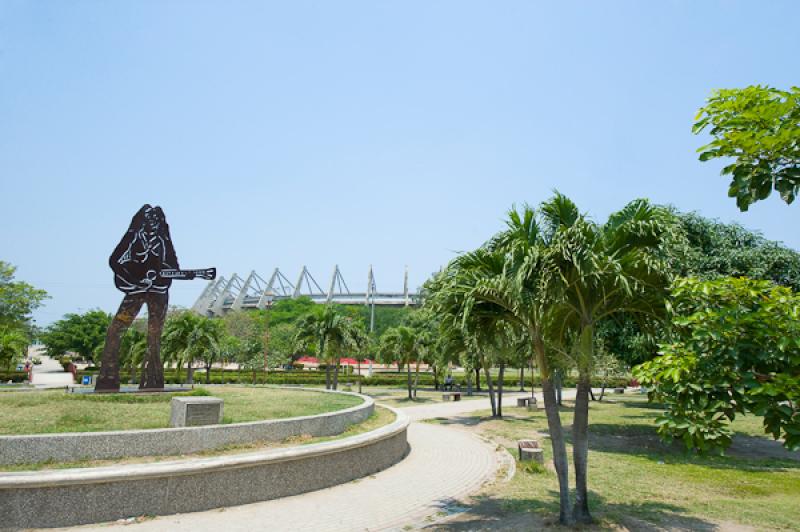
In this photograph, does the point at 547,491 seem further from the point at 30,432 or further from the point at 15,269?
the point at 15,269

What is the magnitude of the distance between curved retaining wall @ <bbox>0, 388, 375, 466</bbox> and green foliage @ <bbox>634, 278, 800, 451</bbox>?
25.3 feet

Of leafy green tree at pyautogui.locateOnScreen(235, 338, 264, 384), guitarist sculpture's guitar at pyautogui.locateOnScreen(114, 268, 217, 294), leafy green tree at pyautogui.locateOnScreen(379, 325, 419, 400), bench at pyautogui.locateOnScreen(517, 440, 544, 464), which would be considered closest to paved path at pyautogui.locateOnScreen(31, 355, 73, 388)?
leafy green tree at pyautogui.locateOnScreen(235, 338, 264, 384)

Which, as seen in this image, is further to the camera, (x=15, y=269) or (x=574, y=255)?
(x=15, y=269)

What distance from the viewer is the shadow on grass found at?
7879 millimetres

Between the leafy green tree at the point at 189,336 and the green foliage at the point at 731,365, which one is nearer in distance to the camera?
the green foliage at the point at 731,365

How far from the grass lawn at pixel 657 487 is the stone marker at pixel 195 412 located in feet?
18.2

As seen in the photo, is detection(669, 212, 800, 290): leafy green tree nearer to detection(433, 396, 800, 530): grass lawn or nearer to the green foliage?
detection(433, 396, 800, 530): grass lawn

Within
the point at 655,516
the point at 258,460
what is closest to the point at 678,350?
the point at 655,516

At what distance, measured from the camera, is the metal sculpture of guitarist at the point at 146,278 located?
1703 cm

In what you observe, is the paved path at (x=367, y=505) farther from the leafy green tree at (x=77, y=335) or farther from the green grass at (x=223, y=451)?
the leafy green tree at (x=77, y=335)

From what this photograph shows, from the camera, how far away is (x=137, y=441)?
8.80 metres

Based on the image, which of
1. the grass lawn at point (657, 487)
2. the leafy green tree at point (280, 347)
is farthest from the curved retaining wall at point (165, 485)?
the leafy green tree at point (280, 347)

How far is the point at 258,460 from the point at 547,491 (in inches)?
236

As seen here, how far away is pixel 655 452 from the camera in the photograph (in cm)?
1598
